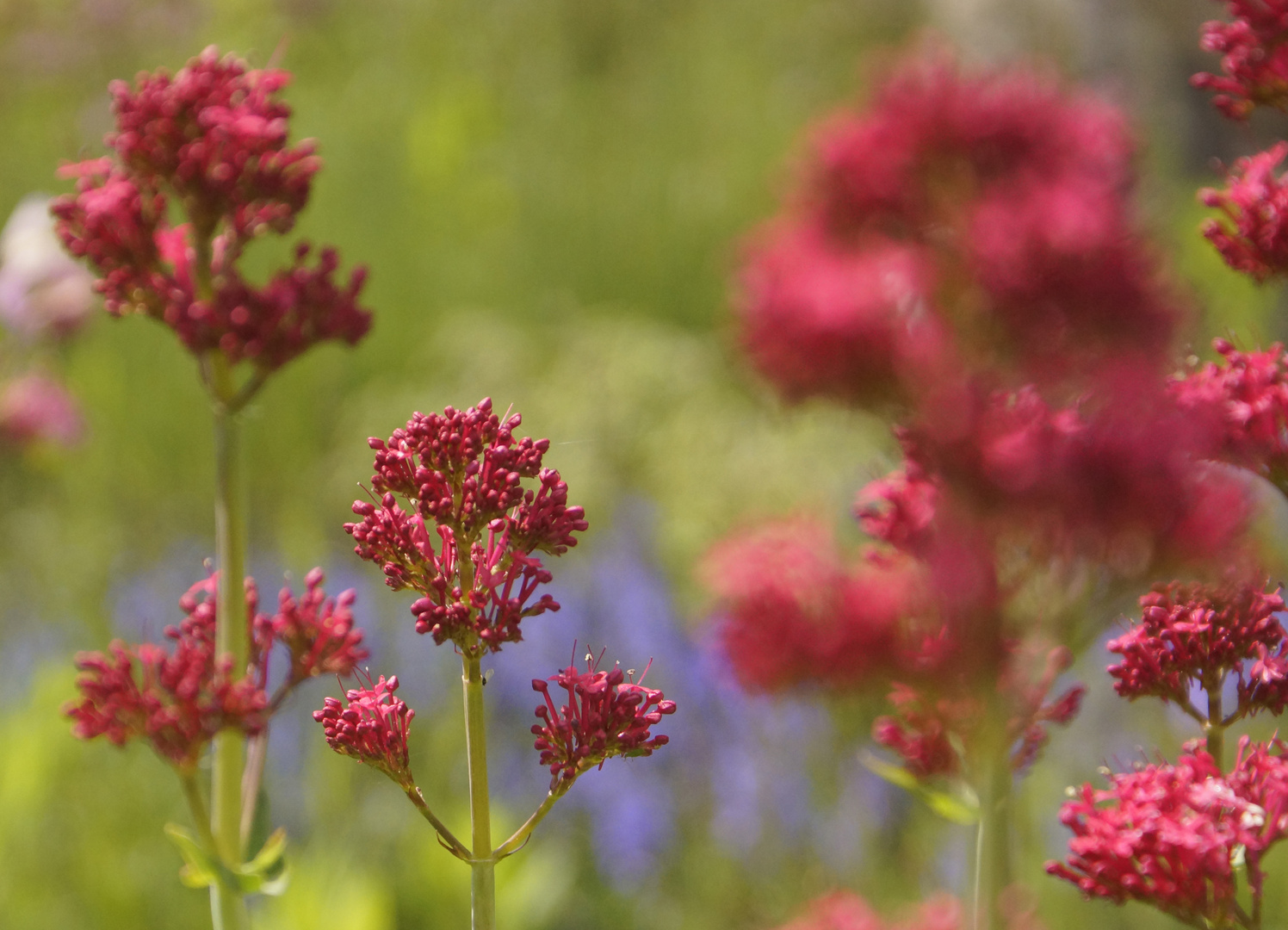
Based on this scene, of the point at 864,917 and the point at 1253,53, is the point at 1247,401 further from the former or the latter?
the point at 864,917

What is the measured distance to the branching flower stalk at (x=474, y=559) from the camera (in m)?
0.70

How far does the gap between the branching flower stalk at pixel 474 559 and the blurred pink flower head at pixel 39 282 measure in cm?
161

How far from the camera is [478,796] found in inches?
26.4

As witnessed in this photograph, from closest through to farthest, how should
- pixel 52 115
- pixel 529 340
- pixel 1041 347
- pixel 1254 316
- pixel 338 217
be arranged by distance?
pixel 1041 347 < pixel 1254 316 < pixel 529 340 < pixel 338 217 < pixel 52 115

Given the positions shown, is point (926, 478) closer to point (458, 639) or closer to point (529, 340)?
point (458, 639)

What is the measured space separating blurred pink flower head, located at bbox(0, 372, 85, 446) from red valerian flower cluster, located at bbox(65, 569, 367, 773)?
1948 mm

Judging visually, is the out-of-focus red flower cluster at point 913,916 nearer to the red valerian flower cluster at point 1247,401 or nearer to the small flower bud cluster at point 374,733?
the red valerian flower cluster at point 1247,401

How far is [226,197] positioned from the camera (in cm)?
100

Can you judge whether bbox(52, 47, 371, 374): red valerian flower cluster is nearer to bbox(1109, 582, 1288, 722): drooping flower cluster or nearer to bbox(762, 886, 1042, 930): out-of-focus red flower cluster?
bbox(1109, 582, 1288, 722): drooping flower cluster

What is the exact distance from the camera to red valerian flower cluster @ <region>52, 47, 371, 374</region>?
989 millimetres

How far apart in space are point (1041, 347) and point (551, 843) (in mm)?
2474

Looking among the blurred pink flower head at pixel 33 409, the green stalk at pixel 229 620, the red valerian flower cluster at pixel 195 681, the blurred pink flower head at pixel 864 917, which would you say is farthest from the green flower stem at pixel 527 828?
the blurred pink flower head at pixel 33 409

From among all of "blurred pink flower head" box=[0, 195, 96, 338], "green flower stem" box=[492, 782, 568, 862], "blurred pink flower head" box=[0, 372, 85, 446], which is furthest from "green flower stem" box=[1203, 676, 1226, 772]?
"blurred pink flower head" box=[0, 372, 85, 446]

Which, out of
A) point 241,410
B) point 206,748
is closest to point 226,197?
point 241,410
